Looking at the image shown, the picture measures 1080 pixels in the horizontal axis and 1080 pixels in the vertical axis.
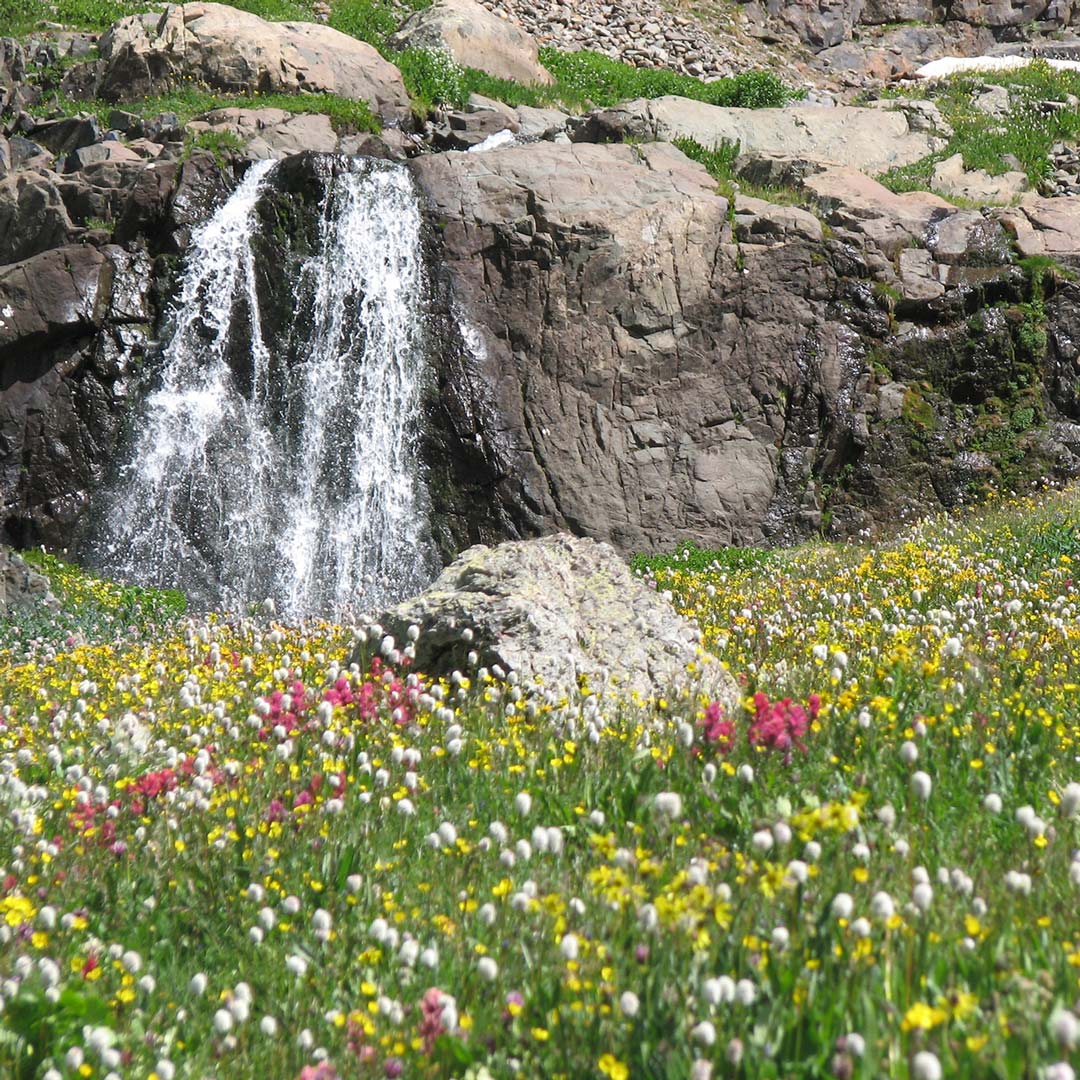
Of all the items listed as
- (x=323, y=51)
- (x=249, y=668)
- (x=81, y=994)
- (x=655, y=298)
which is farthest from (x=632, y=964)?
(x=323, y=51)

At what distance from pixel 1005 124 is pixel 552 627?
863 inches

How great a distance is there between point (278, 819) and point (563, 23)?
101ft

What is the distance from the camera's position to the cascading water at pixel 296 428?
14.1m

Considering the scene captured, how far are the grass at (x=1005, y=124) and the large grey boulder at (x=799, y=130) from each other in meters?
0.82

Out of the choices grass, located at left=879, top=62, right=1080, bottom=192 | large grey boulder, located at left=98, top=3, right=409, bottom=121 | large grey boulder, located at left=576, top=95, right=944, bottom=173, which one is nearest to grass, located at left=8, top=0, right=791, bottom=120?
large grey boulder, located at left=98, top=3, right=409, bottom=121

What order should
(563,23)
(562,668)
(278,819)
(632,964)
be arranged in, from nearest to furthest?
1. (632,964)
2. (278,819)
3. (562,668)
4. (563,23)

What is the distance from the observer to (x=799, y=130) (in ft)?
72.8

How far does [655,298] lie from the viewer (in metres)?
15.0

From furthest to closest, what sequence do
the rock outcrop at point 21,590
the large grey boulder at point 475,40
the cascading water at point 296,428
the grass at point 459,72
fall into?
the large grey boulder at point 475,40, the grass at point 459,72, the cascading water at point 296,428, the rock outcrop at point 21,590

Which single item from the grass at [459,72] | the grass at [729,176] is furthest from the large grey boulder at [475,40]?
the grass at [729,176]

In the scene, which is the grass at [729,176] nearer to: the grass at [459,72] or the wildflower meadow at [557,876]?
the grass at [459,72]

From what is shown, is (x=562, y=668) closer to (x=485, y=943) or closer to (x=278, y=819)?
(x=278, y=819)

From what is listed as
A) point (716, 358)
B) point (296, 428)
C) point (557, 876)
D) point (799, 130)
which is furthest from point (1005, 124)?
point (557, 876)

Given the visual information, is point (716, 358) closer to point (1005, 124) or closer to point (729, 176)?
point (729, 176)
